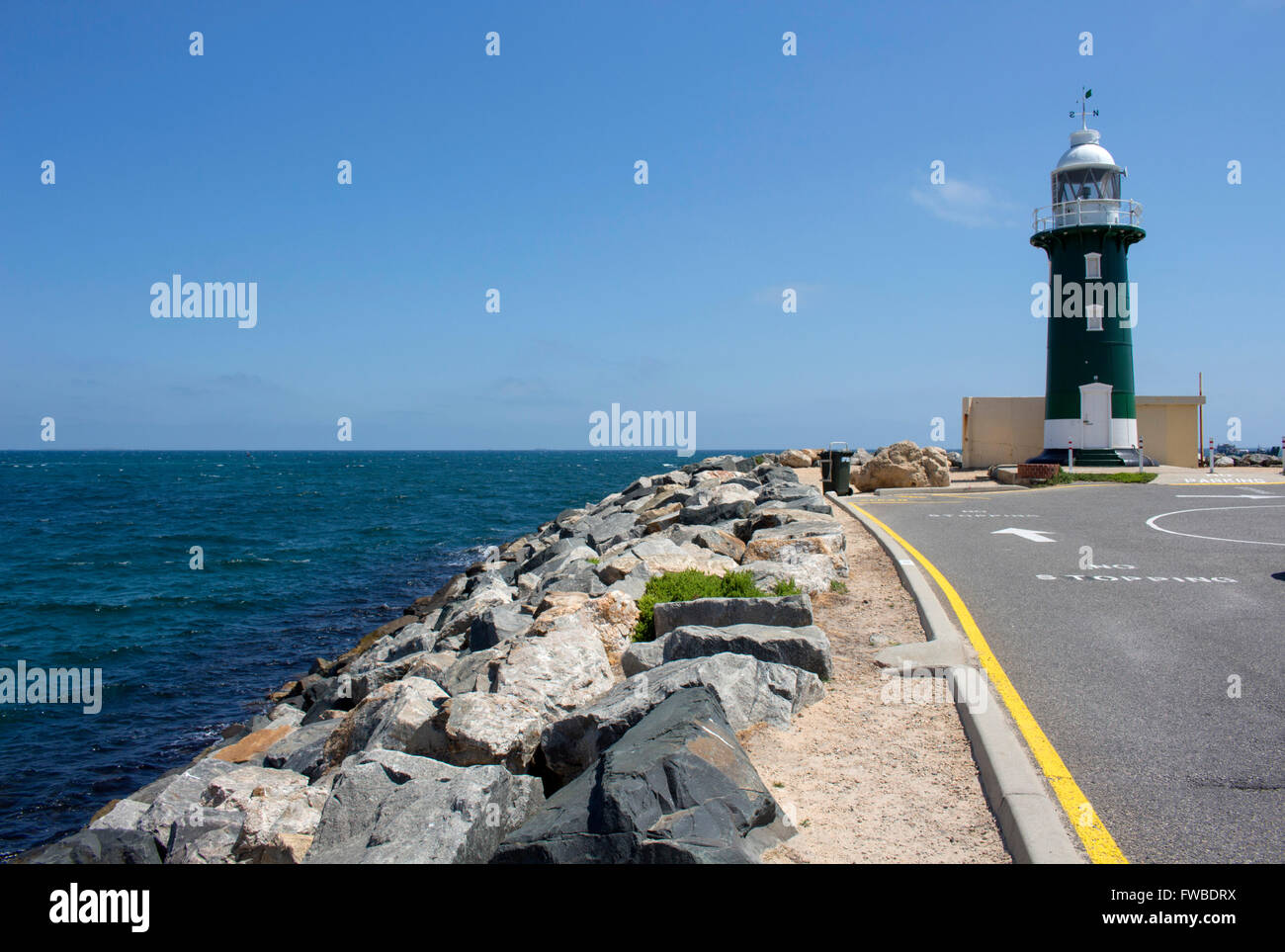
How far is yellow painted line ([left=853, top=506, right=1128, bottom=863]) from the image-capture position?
3736 millimetres

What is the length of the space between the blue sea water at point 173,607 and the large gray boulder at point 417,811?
6983 mm

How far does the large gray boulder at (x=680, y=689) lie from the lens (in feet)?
16.4

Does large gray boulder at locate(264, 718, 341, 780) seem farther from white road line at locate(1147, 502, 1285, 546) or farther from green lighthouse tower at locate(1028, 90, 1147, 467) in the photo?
green lighthouse tower at locate(1028, 90, 1147, 467)

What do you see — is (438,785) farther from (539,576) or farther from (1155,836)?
(539,576)

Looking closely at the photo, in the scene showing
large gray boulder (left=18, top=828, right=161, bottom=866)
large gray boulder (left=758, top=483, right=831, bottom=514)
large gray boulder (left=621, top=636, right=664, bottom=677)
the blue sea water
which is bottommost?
the blue sea water

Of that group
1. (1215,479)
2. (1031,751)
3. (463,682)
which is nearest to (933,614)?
(1031,751)

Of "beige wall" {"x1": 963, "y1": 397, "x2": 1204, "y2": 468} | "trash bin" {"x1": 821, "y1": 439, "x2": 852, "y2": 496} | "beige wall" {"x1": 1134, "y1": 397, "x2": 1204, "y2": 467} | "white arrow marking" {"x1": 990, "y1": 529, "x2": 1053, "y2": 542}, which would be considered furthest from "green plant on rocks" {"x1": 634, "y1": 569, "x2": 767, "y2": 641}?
"beige wall" {"x1": 1134, "y1": 397, "x2": 1204, "y2": 467}

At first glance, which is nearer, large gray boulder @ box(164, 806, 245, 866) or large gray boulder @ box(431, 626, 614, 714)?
large gray boulder @ box(164, 806, 245, 866)

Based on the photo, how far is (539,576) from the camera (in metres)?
13.1

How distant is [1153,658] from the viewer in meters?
6.64

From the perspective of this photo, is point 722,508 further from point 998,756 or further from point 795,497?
point 998,756

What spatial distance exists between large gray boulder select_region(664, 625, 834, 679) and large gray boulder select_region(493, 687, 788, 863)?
1711mm

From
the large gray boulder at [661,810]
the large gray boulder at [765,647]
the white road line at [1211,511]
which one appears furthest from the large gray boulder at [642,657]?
the white road line at [1211,511]
